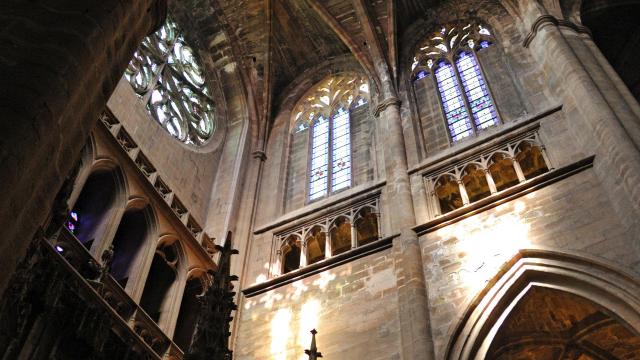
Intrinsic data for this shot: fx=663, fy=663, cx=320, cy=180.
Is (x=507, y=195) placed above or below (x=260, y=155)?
below

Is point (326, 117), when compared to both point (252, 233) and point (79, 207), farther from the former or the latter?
point (79, 207)

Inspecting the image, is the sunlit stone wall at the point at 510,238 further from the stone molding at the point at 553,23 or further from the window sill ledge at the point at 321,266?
the stone molding at the point at 553,23

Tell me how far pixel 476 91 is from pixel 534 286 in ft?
17.8

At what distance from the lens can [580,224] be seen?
334 inches

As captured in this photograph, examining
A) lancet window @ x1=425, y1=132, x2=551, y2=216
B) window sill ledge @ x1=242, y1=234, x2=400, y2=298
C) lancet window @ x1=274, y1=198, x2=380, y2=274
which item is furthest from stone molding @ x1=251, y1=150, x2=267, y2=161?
lancet window @ x1=425, y1=132, x2=551, y2=216

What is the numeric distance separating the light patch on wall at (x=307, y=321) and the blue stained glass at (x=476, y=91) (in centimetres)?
457

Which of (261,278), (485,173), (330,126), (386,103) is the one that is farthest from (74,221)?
(330,126)

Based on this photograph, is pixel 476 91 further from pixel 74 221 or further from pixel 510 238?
pixel 74 221

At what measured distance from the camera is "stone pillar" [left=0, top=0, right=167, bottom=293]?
3.14 metres

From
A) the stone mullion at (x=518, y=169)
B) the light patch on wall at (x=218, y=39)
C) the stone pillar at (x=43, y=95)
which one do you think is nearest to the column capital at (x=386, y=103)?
the stone mullion at (x=518, y=169)

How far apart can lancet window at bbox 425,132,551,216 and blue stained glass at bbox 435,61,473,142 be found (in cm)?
132

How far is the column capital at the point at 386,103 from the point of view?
43.1 feet

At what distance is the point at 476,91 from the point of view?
42.2 ft

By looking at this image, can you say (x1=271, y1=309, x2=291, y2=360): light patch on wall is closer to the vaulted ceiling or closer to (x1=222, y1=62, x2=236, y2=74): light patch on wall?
the vaulted ceiling
